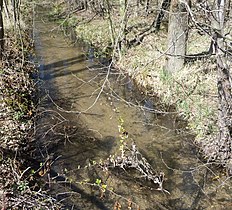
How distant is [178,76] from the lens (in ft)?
32.8

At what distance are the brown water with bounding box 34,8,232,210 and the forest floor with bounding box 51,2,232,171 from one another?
1.19 feet

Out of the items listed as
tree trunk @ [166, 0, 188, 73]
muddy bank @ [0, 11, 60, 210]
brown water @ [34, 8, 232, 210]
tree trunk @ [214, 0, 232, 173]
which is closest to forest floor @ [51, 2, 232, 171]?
tree trunk @ [166, 0, 188, 73]

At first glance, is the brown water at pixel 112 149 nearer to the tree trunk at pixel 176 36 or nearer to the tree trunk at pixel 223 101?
the tree trunk at pixel 223 101

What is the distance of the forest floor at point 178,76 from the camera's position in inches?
308

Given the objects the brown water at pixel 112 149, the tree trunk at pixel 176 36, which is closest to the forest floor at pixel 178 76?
the tree trunk at pixel 176 36

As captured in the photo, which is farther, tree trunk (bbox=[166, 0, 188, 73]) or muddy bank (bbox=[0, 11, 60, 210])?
tree trunk (bbox=[166, 0, 188, 73])

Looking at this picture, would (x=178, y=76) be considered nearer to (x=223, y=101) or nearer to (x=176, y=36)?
(x=176, y=36)

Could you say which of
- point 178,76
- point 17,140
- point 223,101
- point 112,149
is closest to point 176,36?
point 178,76

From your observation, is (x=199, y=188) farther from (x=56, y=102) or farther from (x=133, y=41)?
(x=133, y=41)

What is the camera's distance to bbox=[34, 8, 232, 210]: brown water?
5.95 metres

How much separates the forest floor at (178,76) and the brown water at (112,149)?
14.3 inches

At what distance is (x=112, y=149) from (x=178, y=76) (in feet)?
12.0

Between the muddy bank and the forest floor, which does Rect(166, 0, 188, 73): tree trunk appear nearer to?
the forest floor

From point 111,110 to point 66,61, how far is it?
206 inches
